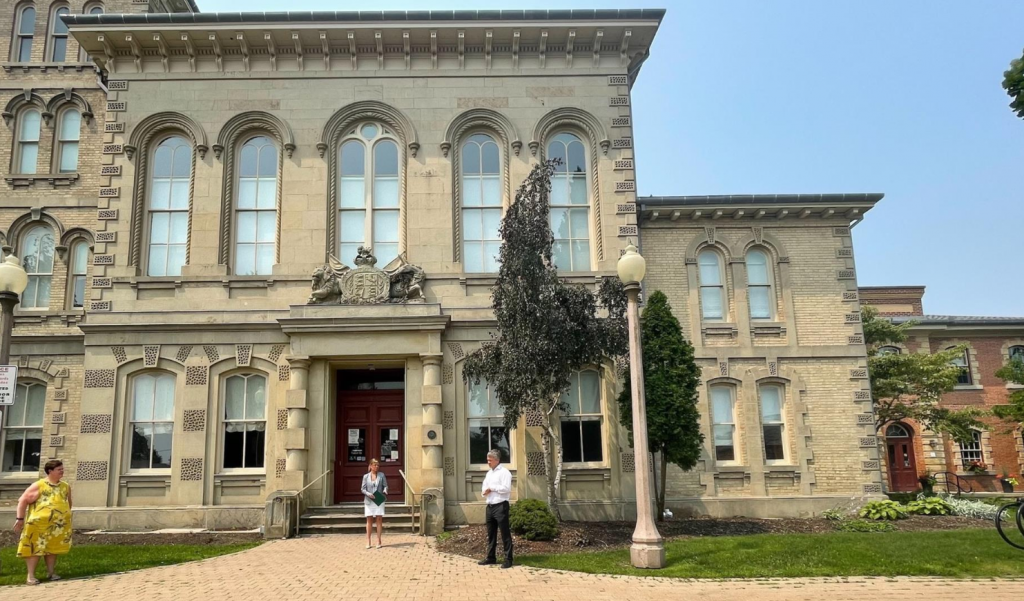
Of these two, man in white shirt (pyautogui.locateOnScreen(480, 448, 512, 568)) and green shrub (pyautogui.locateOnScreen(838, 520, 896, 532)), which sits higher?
man in white shirt (pyautogui.locateOnScreen(480, 448, 512, 568))

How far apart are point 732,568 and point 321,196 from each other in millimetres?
11889

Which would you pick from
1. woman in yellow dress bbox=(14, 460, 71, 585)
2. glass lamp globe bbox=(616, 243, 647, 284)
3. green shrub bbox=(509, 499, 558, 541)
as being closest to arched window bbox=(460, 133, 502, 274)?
glass lamp globe bbox=(616, 243, 647, 284)

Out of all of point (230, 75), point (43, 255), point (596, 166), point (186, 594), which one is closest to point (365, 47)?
point (230, 75)

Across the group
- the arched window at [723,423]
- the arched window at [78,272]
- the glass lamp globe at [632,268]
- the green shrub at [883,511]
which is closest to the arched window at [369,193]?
the arched window at [78,272]

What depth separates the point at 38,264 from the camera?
17875mm

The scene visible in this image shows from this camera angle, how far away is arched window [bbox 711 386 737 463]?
17.5m

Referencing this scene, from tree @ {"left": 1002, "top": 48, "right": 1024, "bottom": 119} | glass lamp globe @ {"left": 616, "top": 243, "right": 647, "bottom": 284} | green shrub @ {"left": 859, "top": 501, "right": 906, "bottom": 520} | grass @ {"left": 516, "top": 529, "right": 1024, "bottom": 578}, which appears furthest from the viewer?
green shrub @ {"left": 859, "top": 501, "right": 906, "bottom": 520}

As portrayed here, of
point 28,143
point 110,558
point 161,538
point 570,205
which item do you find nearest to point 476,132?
point 570,205

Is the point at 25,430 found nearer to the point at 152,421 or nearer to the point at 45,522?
the point at 152,421

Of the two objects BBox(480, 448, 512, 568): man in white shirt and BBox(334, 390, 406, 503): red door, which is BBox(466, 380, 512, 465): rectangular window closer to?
BBox(334, 390, 406, 503): red door

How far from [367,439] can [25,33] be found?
46.7ft

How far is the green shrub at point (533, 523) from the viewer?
40.2 feet

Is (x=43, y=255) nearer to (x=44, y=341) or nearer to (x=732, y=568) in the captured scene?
(x=44, y=341)

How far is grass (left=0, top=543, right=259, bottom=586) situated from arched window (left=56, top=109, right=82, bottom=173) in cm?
968
